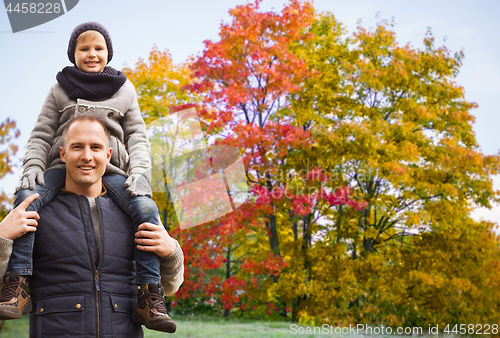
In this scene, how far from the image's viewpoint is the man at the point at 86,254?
192 cm

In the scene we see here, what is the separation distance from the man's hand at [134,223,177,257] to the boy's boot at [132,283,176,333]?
17cm

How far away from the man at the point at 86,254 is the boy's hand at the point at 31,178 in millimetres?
103

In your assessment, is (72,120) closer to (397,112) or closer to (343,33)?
(397,112)

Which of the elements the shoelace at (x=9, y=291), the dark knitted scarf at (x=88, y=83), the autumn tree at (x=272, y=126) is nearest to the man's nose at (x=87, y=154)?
the dark knitted scarf at (x=88, y=83)

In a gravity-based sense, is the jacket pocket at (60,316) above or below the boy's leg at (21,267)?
below

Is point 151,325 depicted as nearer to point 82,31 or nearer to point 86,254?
point 86,254

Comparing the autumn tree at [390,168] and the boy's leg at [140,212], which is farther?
the autumn tree at [390,168]

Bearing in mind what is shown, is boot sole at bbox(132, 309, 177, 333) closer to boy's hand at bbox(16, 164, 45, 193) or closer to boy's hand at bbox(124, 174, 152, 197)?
boy's hand at bbox(124, 174, 152, 197)

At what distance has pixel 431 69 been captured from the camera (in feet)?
38.5

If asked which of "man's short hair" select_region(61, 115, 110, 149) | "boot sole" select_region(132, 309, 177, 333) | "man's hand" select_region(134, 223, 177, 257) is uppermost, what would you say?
"man's short hair" select_region(61, 115, 110, 149)

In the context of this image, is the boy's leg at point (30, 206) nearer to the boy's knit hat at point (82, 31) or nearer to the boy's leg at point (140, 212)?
the boy's leg at point (140, 212)

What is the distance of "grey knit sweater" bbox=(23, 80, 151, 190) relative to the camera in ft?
7.14

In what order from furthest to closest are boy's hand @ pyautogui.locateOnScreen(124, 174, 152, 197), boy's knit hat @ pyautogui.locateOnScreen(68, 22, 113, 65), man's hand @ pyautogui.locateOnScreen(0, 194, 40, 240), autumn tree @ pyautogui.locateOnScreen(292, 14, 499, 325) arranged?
autumn tree @ pyautogui.locateOnScreen(292, 14, 499, 325)
boy's knit hat @ pyautogui.locateOnScreen(68, 22, 113, 65)
boy's hand @ pyautogui.locateOnScreen(124, 174, 152, 197)
man's hand @ pyautogui.locateOnScreen(0, 194, 40, 240)

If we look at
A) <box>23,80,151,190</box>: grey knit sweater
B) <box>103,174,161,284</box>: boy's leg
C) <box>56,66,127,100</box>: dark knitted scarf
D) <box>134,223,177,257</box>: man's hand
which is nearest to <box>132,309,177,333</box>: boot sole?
<box>103,174,161,284</box>: boy's leg
